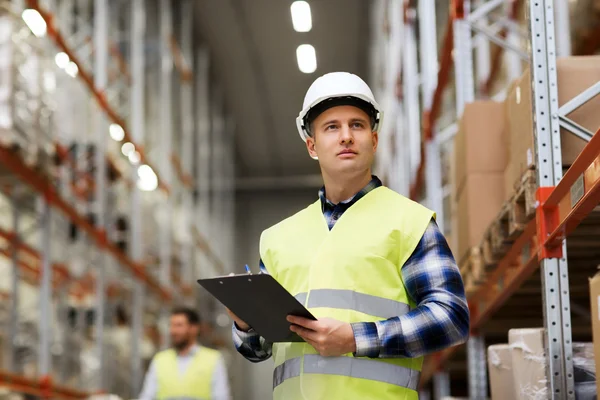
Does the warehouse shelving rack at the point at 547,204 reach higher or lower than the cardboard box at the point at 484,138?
lower

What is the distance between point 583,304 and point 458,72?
196 cm

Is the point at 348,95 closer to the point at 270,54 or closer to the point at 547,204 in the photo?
the point at 547,204

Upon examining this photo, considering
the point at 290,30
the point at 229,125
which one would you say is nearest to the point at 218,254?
the point at 229,125

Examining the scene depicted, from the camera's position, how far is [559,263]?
164 inches

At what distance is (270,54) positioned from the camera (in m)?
21.8

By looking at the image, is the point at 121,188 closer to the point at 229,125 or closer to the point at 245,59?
the point at 245,59

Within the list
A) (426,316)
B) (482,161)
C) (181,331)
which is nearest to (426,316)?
(426,316)

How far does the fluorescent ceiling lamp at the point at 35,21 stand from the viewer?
1030 cm

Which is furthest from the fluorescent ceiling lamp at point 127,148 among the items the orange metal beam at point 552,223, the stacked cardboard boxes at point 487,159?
the orange metal beam at point 552,223

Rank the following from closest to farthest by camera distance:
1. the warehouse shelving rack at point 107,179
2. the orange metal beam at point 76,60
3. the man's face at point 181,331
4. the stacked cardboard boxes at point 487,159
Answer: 1. the stacked cardboard boxes at point 487,159
2. the man's face at point 181,331
3. the orange metal beam at point 76,60
4. the warehouse shelving rack at point 107,179

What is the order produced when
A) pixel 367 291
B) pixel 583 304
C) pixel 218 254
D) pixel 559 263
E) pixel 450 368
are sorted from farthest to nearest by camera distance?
pixel 218 254 < pixel 450 368 < pixel 583 304 < pixel 559 263 < pixel 367 291

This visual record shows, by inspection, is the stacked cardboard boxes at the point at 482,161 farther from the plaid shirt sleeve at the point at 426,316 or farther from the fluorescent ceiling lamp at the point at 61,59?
the fluorescent ceiling lamp at the point at 61,59

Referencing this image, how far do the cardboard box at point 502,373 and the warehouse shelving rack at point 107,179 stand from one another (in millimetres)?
6003

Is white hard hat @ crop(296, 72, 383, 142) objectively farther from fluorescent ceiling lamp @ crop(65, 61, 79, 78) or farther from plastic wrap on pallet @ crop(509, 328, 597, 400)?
fluorescent ceiling lamp @ crop(65, 61, 79, 78)
